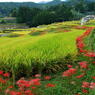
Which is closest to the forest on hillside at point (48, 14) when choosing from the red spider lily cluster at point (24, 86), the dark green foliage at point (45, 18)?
the dark green foliage at point (45, 18)

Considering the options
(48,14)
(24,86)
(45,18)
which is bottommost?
(45,18)

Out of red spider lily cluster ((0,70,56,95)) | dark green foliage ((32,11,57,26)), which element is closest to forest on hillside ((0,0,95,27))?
dark green foliage ((32,11,57,26))

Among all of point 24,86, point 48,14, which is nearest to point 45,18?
point 48,14

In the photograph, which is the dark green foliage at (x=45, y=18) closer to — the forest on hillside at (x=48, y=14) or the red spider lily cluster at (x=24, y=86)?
the forest on hillside at (x=48, y=14)

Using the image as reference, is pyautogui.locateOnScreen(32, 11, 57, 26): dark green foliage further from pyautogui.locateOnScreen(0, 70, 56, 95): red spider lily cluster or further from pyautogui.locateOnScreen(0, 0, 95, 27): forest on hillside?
pyautogui.locateOnScreen(0, 70, 56, 95): red spider lily cluster

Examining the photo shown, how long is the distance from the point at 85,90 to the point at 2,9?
10730cm

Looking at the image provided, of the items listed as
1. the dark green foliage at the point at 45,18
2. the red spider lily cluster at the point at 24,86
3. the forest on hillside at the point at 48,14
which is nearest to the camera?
the red spider lily cluster at the point at 24,86

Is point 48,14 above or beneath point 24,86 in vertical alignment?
beneath

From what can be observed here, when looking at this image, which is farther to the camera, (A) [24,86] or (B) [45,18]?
(B) [45,18]

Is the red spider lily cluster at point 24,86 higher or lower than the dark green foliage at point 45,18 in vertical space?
higher

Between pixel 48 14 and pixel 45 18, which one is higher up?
pixel 48 14

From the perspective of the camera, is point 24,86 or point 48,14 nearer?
point 24,86

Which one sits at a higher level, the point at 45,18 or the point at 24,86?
the point at 24,86

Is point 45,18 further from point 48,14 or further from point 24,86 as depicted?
point 24,86
